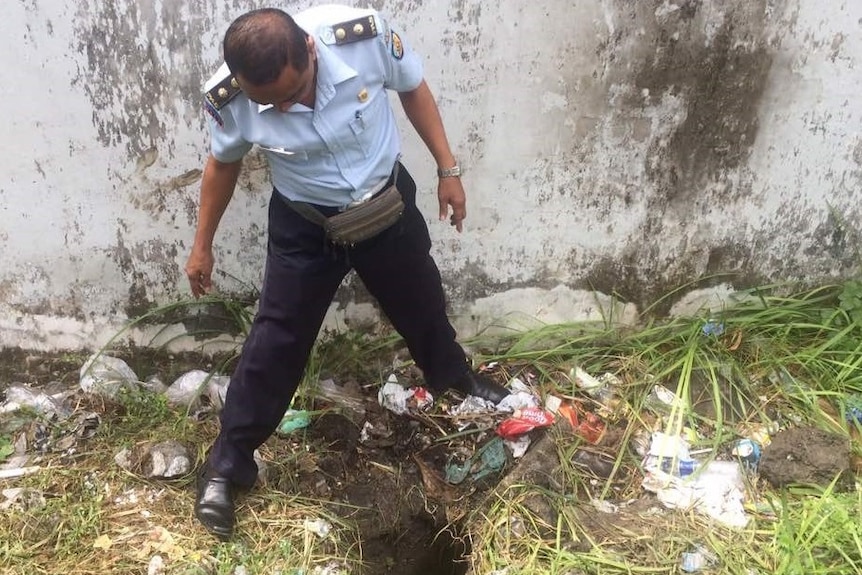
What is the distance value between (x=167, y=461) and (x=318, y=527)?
0.60 m

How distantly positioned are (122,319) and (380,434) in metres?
1.11

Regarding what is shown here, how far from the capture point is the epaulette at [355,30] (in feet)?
6.29

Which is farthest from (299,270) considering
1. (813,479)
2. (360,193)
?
(813,479)

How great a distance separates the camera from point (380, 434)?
108 inches

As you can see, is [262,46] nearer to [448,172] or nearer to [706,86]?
[448,172]

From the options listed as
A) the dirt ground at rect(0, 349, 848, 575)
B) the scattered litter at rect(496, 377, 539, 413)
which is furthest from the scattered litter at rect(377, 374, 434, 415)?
the scattered litter at rect(496, 377, 539, 413)

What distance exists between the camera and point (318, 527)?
8.04 feet

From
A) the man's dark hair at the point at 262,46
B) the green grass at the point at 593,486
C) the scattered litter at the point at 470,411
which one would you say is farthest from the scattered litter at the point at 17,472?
the man's dark hair at the point at 262,46

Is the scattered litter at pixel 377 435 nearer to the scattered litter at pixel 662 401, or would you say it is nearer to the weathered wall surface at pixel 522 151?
the weathered wall surface at pixel 522 151

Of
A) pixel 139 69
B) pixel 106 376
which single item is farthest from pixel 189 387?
pixel 139 69

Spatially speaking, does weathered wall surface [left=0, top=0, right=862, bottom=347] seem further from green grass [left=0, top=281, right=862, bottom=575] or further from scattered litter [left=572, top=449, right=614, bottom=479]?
scattered litter [left=572, top=449, right=614, bottom=479]

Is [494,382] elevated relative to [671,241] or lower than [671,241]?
lower

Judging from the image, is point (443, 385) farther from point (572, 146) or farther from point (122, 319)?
point (122, 319)

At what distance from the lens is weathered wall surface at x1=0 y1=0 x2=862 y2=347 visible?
2.37 metres
